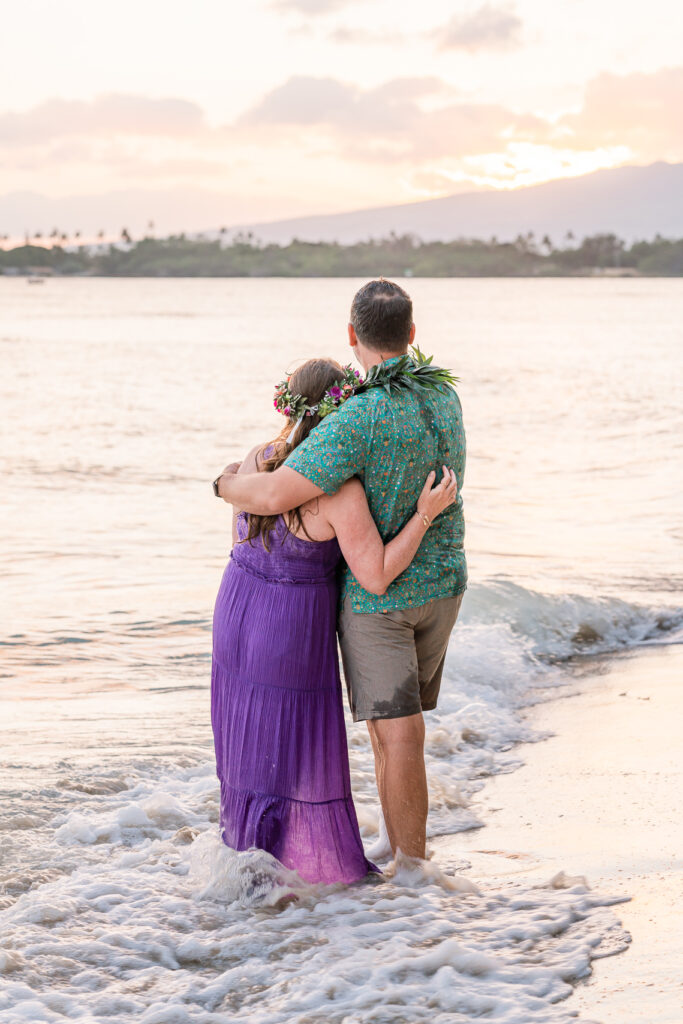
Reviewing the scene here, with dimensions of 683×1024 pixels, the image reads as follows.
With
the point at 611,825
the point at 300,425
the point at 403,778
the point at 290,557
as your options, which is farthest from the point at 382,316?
the point at 611,825

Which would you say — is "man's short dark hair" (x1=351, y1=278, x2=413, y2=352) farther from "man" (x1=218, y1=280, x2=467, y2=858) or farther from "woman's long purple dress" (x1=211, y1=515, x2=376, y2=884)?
"woman's long purple dress" (x1=211, y1=515, x2=376, y2=884)

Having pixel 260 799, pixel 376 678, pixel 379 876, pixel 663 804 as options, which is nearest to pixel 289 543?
pixel 376 678

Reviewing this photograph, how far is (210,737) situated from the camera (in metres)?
5.86

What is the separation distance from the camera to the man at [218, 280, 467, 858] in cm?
345

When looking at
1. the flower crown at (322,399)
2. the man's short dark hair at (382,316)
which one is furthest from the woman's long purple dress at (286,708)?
the man's short dark hair at (382,316)

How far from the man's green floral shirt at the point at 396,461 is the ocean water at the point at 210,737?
102cm

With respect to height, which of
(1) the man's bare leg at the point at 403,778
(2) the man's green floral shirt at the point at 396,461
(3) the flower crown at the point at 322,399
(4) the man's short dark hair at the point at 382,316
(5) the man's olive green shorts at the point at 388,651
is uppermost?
(4) the man's short dark hair at the point at 382,316

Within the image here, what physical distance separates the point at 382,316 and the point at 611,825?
220 cm

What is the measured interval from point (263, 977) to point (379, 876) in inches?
26.5

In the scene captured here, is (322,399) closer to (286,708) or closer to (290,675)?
(290,675)

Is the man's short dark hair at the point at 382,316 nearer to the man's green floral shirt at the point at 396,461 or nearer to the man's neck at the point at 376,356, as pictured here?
the man's neck at the point at 376,356

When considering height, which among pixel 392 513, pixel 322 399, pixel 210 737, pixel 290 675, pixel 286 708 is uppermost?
pixel 322 399

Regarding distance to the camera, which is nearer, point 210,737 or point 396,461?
point 396,461

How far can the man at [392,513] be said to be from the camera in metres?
3.45
